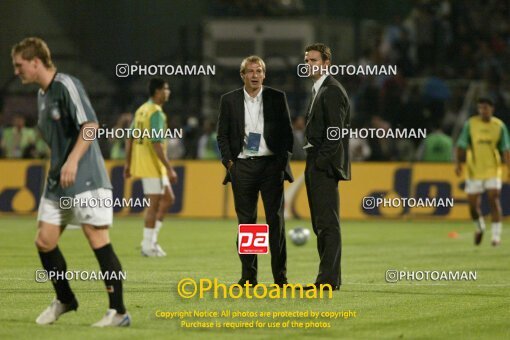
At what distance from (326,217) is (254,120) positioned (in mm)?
1280

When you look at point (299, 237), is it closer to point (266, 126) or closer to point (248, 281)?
point (248, 281)

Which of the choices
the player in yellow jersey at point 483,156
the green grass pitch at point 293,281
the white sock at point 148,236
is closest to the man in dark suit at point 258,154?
the green grass pitch at point 293,281

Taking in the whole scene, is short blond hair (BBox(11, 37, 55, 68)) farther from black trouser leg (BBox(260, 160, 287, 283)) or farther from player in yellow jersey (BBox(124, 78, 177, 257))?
player in yellow jersey (BBox(124, 78, 177, 257))

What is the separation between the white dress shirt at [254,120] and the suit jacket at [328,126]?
492 millimetres

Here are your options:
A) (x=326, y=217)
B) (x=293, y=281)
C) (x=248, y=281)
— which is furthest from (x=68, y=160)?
(x=293, y=281)

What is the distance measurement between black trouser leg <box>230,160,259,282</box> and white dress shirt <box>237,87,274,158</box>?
0.15 m

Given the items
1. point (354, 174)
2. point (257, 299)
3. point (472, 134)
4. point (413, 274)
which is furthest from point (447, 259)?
point (354, 174)

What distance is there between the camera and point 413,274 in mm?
15492

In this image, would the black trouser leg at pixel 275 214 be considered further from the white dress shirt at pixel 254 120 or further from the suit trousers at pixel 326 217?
the suit trousers at pixel 326 217

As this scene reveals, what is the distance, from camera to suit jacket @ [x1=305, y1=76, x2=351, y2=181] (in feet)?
43.2

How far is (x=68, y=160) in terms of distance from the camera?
10016 millimetres

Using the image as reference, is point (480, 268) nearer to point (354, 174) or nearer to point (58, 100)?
point (58, 100)

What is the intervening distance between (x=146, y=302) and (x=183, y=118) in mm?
18252

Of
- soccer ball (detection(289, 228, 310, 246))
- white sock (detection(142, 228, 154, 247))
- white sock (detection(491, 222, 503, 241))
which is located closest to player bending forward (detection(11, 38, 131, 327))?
white sock (detection(142, 228, 154, 247))
